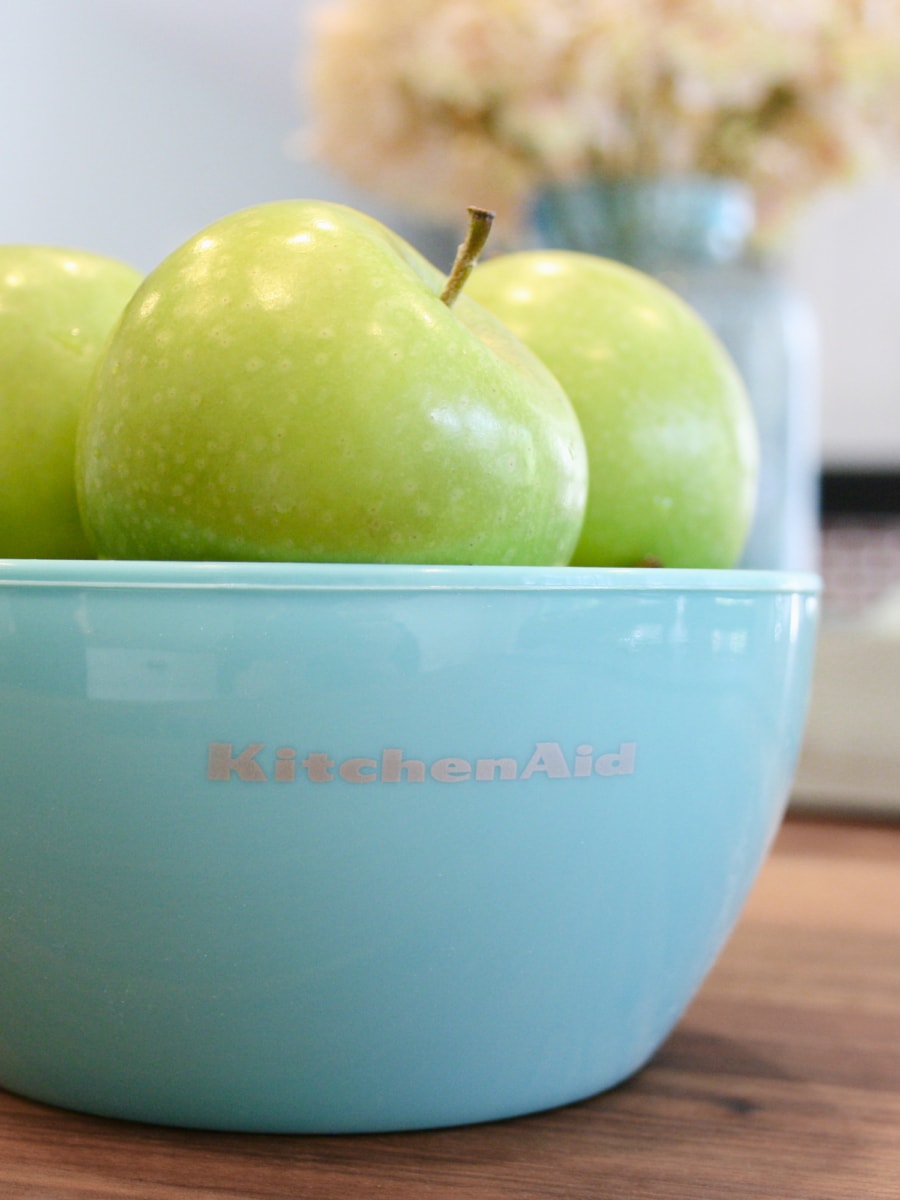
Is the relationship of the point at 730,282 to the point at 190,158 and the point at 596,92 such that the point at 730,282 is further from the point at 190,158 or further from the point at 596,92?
the point at 190,158

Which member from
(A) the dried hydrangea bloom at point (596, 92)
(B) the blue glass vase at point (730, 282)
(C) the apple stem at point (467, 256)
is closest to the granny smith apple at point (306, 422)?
(C) the apple stem at point (467, 256)

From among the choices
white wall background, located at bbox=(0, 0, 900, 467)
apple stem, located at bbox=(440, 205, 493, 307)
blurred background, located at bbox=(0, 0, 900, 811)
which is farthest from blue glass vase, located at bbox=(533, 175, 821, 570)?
white wall background, located at bbox=(0, 0, 900, 467)

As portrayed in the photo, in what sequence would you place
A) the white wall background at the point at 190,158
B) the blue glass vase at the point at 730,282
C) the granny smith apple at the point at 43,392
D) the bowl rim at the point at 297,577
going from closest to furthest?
the bowl rim at the point at 297,577, the granny smith apple at the point at 43,392, the blue glass vase at the point at 730,282, the white wall background at the point at 190,158

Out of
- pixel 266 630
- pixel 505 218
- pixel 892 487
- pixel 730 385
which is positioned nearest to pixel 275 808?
pixel 266 630

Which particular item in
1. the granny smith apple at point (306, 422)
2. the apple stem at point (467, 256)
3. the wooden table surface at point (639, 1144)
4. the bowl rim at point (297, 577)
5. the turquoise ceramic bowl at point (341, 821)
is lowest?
the wooden table surface at point (639, 1144)

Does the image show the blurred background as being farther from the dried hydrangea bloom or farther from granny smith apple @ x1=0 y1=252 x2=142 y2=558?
granny smith apple @ x1=0 y1=252 x2=142 y2=558

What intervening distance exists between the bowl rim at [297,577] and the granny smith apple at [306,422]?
0.10 feet

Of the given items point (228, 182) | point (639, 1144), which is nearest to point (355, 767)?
point (639, 1144)

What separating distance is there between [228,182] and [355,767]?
3.18 metres

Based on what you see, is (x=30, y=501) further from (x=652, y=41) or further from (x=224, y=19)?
(x=224, y=19)

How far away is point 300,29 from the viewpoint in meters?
3.01

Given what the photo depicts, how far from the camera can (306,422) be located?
40 centimetres

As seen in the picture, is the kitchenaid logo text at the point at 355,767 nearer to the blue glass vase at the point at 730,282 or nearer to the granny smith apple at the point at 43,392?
the granny smith apple at the point at 43,392

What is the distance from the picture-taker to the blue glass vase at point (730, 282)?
107 cm
